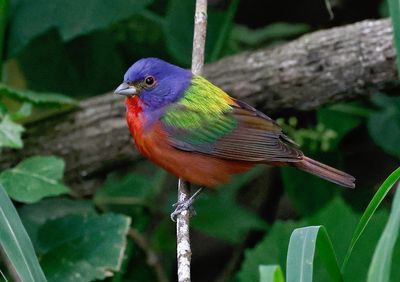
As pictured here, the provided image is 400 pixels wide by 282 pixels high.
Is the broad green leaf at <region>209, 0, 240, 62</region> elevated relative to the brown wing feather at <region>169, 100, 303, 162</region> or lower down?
elevated

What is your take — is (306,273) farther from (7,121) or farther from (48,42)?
(48,42)

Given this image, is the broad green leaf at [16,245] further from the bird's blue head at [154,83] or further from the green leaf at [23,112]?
the green leaf at [23,112]

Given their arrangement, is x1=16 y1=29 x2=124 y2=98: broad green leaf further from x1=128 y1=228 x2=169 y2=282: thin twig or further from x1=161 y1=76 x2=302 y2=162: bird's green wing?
x1=161 y1=76 x2=302 y2=162: bird's green wing

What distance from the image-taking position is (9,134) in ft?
12.8

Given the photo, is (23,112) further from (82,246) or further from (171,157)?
(171,157)

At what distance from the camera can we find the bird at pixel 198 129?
3.78m

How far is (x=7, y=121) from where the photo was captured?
13.1 feet

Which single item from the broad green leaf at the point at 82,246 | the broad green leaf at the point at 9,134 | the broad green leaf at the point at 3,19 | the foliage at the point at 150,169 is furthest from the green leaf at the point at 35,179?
the broad green leaf at the point at 3,19

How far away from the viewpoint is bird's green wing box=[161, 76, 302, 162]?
12.4 ft

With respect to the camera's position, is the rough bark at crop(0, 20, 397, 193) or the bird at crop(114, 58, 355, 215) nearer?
the bird at crop(114, 58, 355, 215)

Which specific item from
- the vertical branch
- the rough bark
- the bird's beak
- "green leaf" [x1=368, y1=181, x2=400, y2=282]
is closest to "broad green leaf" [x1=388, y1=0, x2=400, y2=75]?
"green leaf" [x1=368, y1=181, x2=400, y2=282]

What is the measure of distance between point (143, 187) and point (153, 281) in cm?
50

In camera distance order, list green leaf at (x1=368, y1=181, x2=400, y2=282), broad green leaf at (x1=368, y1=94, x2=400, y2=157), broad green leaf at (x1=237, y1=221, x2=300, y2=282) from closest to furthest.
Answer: green leaf at (x1=368, y1=181, x2=400, y2=282) → broad green leaf at (x1=237, y1=221, x2=300, y2=282) → broad green leaf at (x1=368, y1=94, x2=400, y2=157)

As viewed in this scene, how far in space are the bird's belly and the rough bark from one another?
689 millimetres
